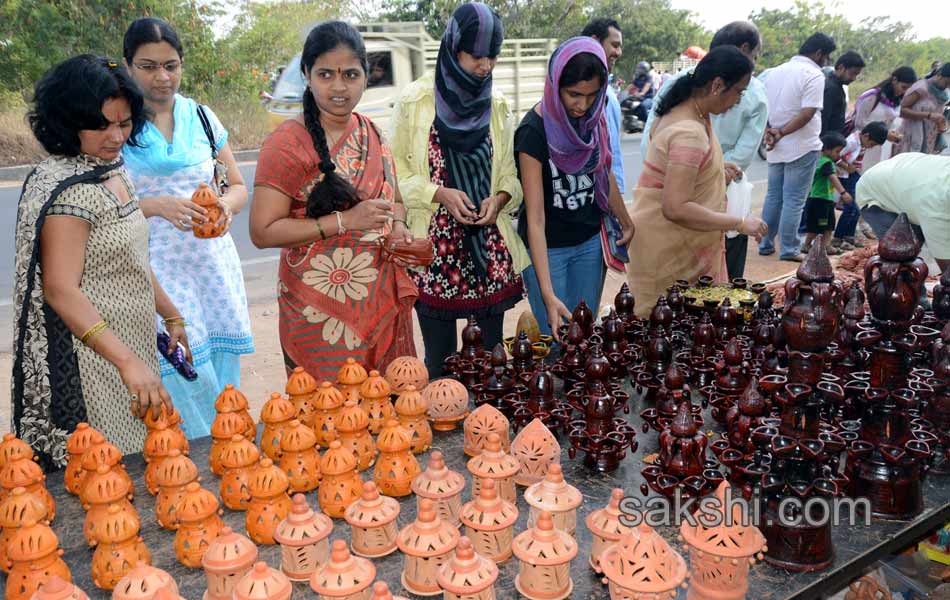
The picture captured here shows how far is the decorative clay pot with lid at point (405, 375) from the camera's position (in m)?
1.99

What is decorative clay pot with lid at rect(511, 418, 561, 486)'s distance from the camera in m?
1.62

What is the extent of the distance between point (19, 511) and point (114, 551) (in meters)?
0.18

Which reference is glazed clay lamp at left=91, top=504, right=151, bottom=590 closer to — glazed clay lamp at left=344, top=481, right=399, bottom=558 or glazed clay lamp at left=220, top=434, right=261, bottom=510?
glazed clay lamp at left=220, top=434, right=261, bottom=510

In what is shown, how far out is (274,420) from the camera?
1.68m

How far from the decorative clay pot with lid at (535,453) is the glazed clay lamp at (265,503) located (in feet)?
1.66

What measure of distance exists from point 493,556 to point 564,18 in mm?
22813

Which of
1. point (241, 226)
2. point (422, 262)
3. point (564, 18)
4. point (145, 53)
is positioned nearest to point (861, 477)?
point (422, 262)

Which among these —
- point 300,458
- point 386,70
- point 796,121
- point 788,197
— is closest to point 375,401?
point 300,458

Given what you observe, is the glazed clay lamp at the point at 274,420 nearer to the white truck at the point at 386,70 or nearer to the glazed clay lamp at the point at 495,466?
the glazed clay lamp at the point at 495,466

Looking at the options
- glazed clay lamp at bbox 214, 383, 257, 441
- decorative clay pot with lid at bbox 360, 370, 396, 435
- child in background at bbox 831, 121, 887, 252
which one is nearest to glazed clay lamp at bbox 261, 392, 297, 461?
glazed clay lamp at bbox 214, 383, 257, 441

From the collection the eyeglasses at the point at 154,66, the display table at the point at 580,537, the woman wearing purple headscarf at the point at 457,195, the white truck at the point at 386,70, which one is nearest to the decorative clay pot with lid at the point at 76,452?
the display table at the point at 580,537

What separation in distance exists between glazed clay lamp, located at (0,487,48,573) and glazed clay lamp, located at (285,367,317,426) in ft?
2.12

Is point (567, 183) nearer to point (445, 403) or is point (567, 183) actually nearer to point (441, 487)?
point (445, 403)

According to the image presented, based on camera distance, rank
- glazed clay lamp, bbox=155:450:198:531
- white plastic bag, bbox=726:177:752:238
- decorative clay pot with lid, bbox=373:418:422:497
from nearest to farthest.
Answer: glazed clay lamp, bbox=155:450:198:531, decorative clay pot with lid, bbox=373:418:422:497, white plastic bag, bbox=726:177:752:238
